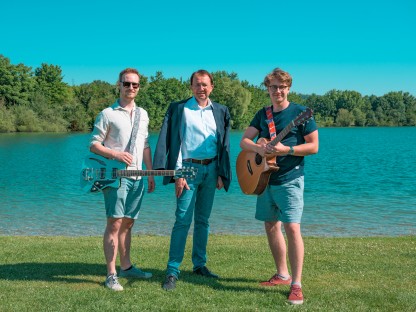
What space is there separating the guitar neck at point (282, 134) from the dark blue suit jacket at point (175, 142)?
2.81 ft

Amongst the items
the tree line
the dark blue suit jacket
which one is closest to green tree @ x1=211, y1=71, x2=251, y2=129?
the tree line

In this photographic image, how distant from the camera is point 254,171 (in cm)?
544

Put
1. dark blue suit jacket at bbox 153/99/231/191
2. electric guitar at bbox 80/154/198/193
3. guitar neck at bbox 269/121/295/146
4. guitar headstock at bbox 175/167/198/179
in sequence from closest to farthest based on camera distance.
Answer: guitar neck at bbox 269/121/295/146 < electric guitar at bbox 80/154/198/193 < guitar headstock at bbox 175/167/198/179 < dark blue suit jacket at bbox 153/99/231/191

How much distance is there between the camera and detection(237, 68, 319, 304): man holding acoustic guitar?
16.9 ft

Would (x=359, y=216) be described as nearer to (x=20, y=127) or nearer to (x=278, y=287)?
(x=278, y=287)

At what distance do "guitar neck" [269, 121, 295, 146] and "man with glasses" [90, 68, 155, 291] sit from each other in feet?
4.87

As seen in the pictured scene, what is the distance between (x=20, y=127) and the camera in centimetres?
7838

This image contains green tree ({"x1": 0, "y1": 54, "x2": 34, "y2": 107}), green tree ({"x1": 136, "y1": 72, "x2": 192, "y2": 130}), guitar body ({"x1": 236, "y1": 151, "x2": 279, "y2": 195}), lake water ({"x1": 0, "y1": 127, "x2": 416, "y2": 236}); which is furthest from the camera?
green tree ({"x1": 136, "y1": 72, "x2": 192, "y2": 130})

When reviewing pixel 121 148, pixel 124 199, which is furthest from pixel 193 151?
pixel 124 199

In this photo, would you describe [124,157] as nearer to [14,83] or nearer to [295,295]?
[295,295]

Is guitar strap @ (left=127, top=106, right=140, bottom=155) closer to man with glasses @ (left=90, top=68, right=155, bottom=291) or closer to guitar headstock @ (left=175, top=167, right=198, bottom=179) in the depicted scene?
man with glasses @ (left=90, top=68, right=155, bottom=291)

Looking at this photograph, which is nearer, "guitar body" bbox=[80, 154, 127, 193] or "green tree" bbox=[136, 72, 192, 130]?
"guitar body" bbox=[80, 154, 127, 193]

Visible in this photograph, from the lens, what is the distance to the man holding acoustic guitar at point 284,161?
16.9 ft

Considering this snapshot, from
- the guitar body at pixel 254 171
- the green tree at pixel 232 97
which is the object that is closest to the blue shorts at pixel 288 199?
the guitar body at pixel 254 171
